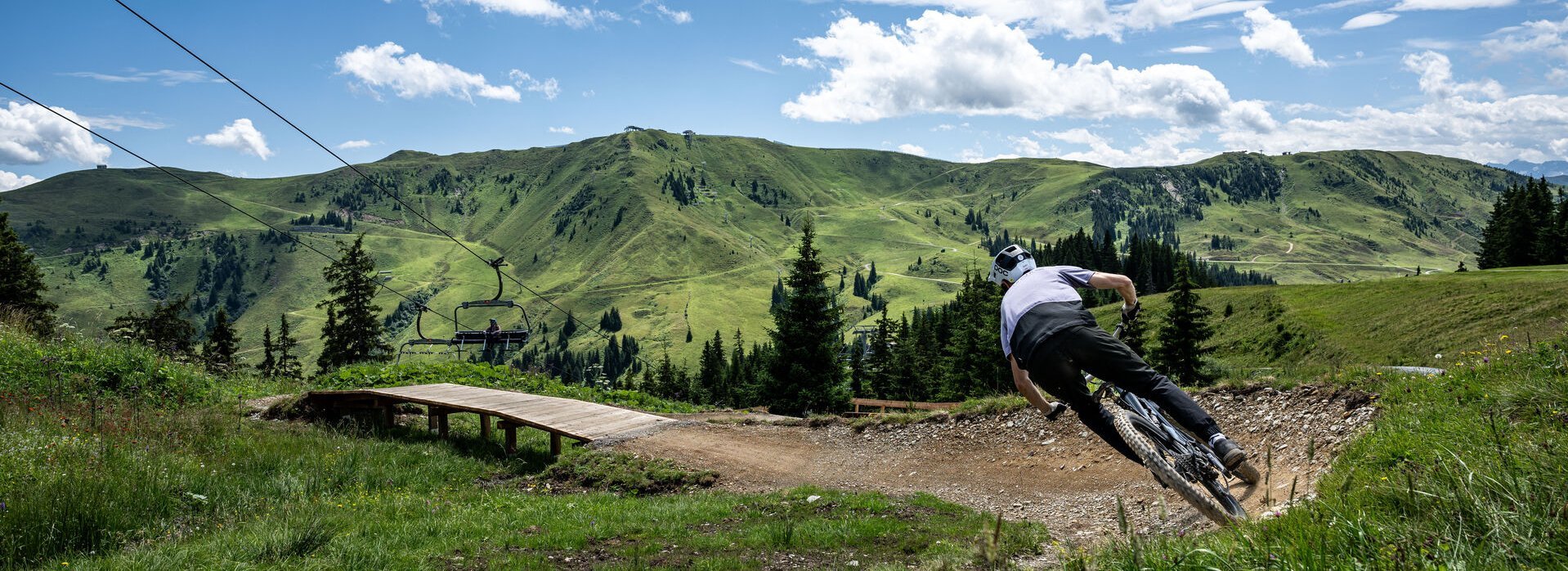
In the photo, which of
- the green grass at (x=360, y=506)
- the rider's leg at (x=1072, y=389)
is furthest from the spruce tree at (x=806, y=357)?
the rider's leg at (x=1072, y=389)

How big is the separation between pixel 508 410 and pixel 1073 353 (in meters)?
13.1

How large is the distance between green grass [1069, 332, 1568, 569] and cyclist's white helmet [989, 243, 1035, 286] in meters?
3.22

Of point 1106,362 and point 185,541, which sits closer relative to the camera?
point 1106,362

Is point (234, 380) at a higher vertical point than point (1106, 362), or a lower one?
lower

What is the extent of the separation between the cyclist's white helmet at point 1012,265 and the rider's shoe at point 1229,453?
7.99ft

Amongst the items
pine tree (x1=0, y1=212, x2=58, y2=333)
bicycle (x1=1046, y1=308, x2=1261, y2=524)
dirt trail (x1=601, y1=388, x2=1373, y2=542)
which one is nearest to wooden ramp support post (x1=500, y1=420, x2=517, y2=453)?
dirt trail (x1=601, y1=388, x2=1373, y2=542)

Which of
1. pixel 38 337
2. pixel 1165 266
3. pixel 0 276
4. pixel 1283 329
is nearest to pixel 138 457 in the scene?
pixel 38 337

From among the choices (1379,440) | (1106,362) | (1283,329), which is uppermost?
Result: (1106,362)

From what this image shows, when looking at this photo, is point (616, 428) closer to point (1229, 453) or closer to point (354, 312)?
point (1229, 453)

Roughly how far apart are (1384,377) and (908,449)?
886 centimetres

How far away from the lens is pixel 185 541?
785cm

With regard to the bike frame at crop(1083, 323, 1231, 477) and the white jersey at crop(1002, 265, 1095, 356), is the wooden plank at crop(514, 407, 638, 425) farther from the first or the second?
the bike frame at crop(1083, 323, 1231, 477)

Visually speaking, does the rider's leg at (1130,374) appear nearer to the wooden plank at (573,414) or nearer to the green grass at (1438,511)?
the green grass at (1438,511)

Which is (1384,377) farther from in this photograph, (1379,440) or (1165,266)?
(1165,266)
